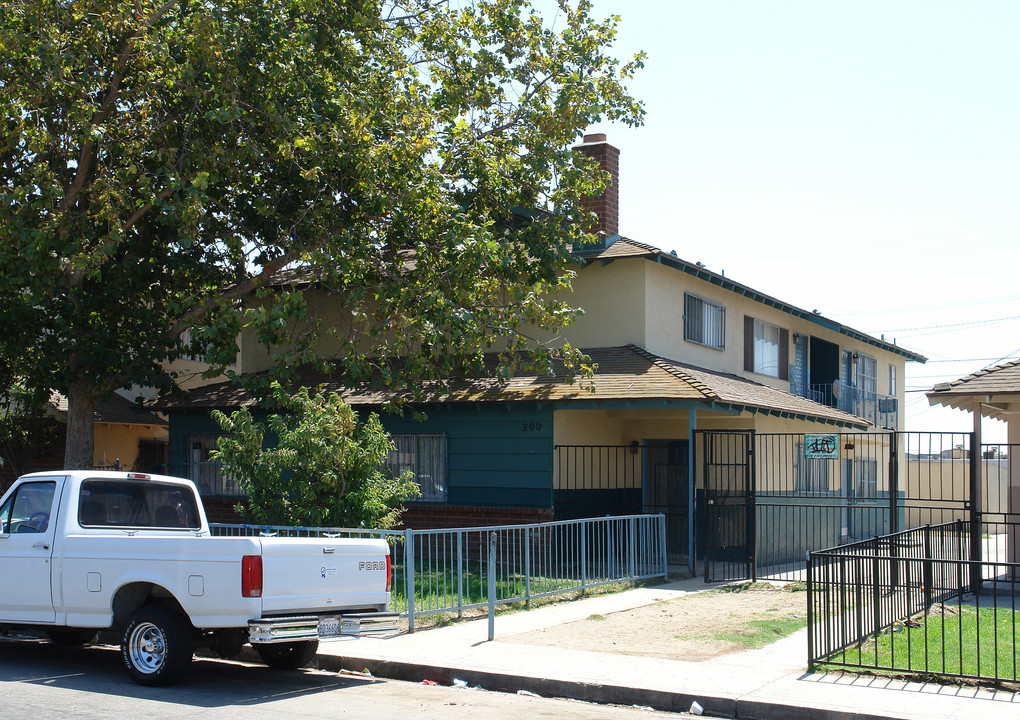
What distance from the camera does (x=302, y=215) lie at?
18.0 m

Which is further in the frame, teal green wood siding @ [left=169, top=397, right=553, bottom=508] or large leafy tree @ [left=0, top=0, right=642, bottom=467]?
teal green wood siding @ [left=169, top=397, right=553, bottom=508]

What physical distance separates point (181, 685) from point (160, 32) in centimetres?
1174

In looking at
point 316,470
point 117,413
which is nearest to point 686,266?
point 316,470

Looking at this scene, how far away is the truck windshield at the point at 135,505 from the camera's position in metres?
10.0

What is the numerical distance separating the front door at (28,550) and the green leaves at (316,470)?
395 cm

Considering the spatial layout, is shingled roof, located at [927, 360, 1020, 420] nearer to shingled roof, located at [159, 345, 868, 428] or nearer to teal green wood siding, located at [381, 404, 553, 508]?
shingled roof, located at [159, 345, 868, 428]

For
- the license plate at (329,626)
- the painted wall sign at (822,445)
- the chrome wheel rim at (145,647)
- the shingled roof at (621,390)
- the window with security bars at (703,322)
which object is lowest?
the chrome wheel rim at (145,647)

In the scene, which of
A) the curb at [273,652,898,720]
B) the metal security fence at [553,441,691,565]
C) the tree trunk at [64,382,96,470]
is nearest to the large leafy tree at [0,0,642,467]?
the tree trunk at [64,382,96,470]

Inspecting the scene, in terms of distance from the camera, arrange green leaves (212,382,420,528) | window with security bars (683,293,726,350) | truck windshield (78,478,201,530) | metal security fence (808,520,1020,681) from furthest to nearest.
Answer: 1. window with security bars (683,293,726,350)
2. green leaves (212,382,420,528)
3. truck windshield (78,478,201,530)
4. metal security fence (808,520,1020,681)

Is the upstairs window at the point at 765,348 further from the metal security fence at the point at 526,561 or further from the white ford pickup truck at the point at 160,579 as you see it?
the white ford pickup truck at the point at 160,579

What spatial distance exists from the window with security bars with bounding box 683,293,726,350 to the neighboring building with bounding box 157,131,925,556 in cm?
4

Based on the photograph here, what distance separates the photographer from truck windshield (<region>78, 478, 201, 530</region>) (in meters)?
10.0

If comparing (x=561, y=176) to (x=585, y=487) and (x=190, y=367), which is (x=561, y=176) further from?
(x=190, y=367)

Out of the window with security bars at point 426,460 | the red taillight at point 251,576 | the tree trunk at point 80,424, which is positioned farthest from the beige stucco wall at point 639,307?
the red taillight at point 251,576
